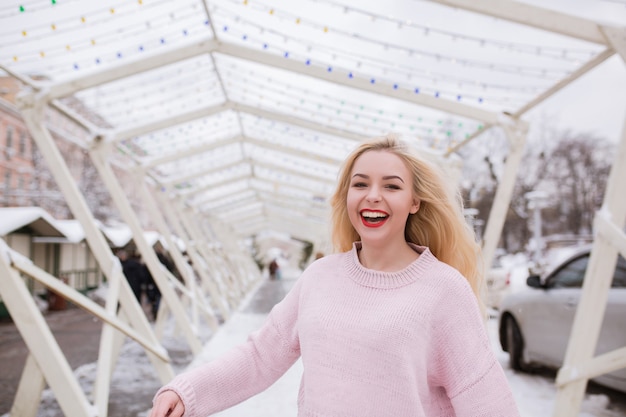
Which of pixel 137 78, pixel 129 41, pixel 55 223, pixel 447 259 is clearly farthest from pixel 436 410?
pixel 55 223

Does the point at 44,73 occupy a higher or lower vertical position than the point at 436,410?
higher

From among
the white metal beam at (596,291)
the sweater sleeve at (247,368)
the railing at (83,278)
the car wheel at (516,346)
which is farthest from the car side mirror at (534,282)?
the railing at (83,278)

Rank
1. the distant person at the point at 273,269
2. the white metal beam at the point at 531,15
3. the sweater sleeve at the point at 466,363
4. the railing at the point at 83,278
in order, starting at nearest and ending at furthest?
1. the sweater sleeve at the point at 466,363
2. the white metal beam at the point at 531,15
3. the railing at the point at 83,278
4. the distant person at the point at 273,269

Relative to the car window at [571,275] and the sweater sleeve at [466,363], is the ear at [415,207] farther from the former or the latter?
the car window at [571,275]

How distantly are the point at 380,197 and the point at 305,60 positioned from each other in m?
3.96

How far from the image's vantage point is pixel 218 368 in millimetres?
1772

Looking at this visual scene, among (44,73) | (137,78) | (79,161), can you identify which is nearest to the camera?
(44,73)

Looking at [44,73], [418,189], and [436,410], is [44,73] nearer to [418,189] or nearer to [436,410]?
[418,189]

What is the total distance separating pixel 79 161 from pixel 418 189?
31724 millimetres

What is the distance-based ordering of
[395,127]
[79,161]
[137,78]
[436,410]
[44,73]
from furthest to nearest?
[79,161], [395,127], [137,78], [44,73], [436,410]

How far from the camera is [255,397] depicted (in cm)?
547

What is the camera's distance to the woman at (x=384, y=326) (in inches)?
60.0

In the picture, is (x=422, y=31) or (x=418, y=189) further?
(x=422, y=31)

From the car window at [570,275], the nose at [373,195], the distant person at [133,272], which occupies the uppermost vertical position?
the nose at [373,195]
